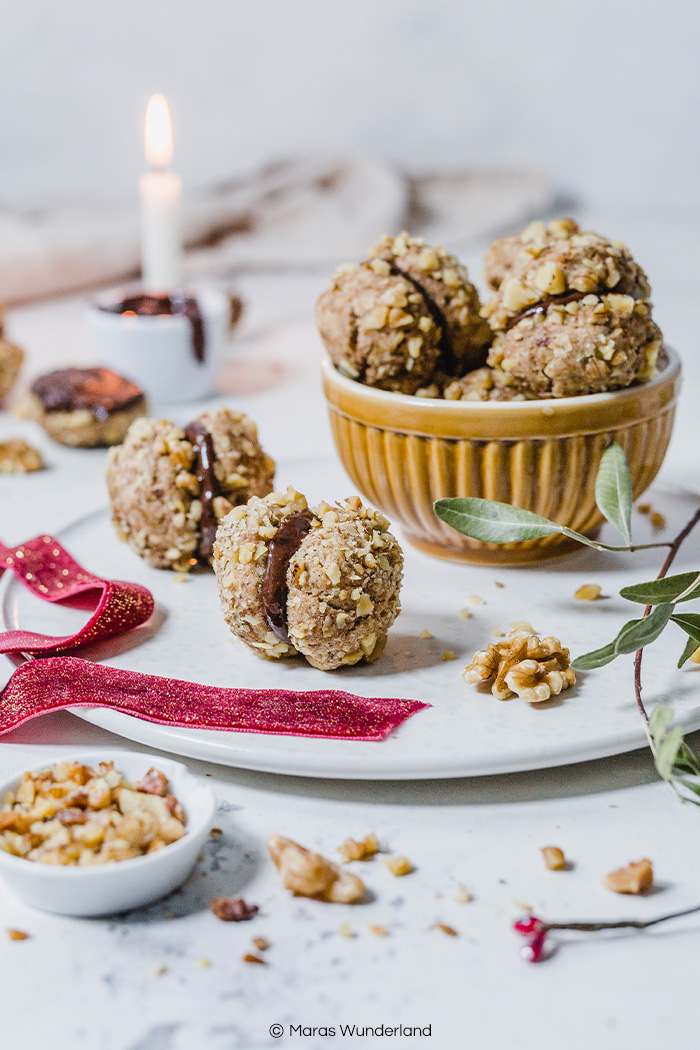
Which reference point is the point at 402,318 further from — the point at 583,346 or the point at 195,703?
the point at 195,703

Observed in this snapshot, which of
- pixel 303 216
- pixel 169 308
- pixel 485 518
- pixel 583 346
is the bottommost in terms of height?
pixel 303 216

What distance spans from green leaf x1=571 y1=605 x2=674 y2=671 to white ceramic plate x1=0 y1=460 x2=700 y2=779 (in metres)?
0.06

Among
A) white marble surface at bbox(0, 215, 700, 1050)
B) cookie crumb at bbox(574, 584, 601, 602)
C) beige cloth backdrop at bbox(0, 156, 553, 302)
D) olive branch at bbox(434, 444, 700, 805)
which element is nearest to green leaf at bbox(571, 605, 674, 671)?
olive branch at bbox(434, 444, 700, 805)

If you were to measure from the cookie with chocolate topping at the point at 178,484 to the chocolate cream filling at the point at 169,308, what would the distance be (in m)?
1.08

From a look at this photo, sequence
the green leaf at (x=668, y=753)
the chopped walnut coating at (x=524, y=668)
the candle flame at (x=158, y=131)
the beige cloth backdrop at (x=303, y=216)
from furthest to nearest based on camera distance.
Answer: the beige cloth backdrop at (x=303, y=216) → the candle flame at (x=158, y=131) → the chopped walnut coating at (x=524, y=668) → the green leaf at (x=668, y=753)

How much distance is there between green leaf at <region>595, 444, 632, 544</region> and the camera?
1.40m

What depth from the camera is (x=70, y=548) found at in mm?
1755

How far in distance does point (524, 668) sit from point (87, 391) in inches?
57.0

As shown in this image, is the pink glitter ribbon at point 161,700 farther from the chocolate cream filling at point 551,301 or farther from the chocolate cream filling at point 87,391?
the chocolate cream filling at point 87,391

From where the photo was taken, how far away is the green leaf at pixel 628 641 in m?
1.20

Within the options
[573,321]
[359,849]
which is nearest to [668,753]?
[359,849]

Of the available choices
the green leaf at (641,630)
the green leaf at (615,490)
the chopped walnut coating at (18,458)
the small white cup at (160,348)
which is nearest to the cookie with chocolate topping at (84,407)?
the chopped walnut coating at (18,458)

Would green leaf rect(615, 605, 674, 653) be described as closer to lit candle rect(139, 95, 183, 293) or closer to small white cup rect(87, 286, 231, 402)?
small white cup rect(87, 286, 231, 402)

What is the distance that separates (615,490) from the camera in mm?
1422
